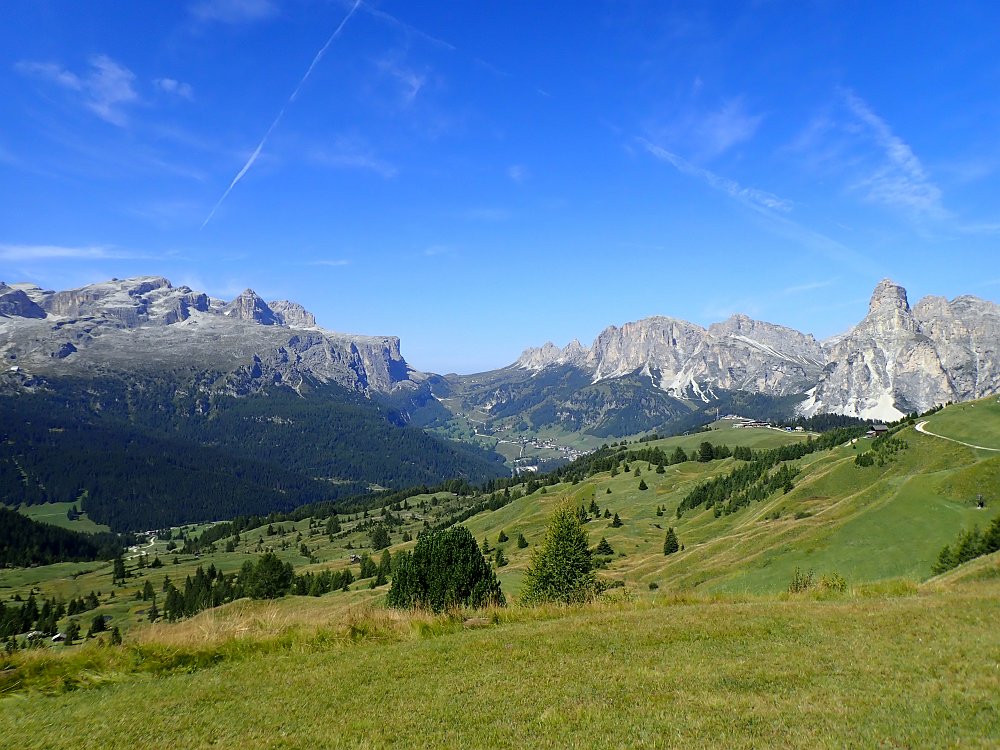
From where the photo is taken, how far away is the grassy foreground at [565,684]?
9.05 metres

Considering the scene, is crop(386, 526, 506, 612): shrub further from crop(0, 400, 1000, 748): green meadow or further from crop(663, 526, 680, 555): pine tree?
crop(663, 526, 680, 555): pine tree

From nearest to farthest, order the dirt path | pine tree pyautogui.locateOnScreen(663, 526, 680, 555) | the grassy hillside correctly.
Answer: the grassy hillside
the dirt path
pine tree pyautogui.locateOnScreen(663, 526, 680, 555)

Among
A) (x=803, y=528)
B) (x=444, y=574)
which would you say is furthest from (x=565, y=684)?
(x=803, y=528)

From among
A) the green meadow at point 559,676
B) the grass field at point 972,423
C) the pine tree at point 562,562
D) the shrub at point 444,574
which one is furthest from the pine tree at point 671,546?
the green meadow at point 559,676

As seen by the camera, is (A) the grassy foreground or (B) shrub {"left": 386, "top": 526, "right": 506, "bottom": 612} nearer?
(A) the grassy foreground

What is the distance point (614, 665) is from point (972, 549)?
3706 cm

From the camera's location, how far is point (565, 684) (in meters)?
11.3

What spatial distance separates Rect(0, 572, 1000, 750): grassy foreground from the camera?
9.05m

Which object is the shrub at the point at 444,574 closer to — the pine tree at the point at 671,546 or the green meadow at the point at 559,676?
the green meadow at the point at 559,676

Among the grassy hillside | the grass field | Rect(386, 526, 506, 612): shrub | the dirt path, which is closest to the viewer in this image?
Rect(386, 526, 506, 612): shrub

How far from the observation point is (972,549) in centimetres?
3628

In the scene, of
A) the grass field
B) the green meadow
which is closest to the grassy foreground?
the green meadow

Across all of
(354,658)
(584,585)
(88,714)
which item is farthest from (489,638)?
(584,585)

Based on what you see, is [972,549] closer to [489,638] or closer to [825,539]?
[825,539]
